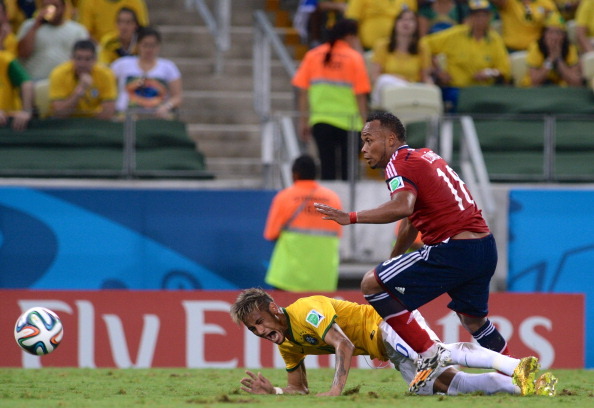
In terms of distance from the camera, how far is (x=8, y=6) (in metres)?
13.9

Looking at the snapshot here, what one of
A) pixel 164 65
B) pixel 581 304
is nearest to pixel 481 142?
pixel 581 304

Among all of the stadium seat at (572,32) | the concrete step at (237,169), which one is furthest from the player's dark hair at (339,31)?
the stadium seat at (572,32)

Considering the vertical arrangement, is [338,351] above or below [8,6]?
below

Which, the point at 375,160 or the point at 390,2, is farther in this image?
the point at 390,2

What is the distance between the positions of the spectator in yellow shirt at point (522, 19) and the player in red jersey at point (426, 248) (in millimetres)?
8012

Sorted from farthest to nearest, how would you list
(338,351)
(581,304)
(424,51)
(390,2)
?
(390,2) < (424,51) < (581,304) < (338,351)

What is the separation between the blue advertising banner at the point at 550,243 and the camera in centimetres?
1236

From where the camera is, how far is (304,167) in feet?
36.9

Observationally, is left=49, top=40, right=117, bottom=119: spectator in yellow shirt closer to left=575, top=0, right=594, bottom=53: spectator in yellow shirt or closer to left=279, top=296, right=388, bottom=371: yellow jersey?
left=279, top=296, right=388, bottom=371: yellow jersey

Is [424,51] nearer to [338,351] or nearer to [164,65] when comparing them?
[164,65]

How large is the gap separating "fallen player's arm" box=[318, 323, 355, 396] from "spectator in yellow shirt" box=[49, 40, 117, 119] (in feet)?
18.4

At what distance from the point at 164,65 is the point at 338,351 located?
648 centimetres

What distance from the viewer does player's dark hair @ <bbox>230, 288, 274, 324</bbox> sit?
746 cm

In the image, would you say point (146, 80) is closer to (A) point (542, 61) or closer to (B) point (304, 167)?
(B) point (304, 167)
